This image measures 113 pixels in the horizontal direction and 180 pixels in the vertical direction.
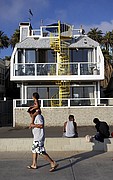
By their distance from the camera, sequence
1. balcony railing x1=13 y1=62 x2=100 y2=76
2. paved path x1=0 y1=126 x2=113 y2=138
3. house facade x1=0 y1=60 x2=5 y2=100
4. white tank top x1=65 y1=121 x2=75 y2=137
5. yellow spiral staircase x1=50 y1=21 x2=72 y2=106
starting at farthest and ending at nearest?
1. house facade x1=0 y1=60 x2=5 y2=100
2. yellow spiral staircase x1=50 y1=21 x2=72 y2=106
3. balcony railing x1=13 y1=62 x2=100 y2=76
4. paved path x1=0 y1=126 x2=113 y2=138
5. white tank top x1=65 y1=121 x2=75 y2=137

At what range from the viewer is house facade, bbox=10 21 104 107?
2309 centimetres

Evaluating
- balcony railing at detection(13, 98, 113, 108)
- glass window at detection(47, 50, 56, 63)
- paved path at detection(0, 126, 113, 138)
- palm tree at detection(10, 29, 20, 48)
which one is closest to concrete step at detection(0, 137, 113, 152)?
paved path at detection(0, 126, 113, 138)

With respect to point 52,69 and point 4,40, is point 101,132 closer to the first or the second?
point 52,69

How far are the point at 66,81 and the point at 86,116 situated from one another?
4.39 meters

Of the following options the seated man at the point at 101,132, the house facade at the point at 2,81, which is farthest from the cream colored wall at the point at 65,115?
the house facade at the point at 2,81

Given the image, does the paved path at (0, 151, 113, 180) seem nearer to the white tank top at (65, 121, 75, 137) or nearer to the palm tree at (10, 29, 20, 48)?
the white tank top at (65, 121, 75, 137)

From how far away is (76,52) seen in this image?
1010 inches

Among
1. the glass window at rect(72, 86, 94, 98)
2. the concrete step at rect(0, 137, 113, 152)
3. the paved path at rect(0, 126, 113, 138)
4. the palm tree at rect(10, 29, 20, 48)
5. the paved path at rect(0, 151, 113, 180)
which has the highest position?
the palm tree at rect(10, 29, 20, 48)

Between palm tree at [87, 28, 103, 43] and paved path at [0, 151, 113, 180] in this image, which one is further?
palm tree at [87, 28, 103, 43]

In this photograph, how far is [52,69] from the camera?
23219 mm

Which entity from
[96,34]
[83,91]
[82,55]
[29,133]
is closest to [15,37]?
[96,34]

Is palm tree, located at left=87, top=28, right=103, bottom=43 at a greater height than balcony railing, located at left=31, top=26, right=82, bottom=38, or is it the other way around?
palm tree, located at left=87, top=28, right=103, bottom=43

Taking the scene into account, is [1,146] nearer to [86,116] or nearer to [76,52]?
[86,116]

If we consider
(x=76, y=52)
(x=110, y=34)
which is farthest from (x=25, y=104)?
(x=110, y=34)
